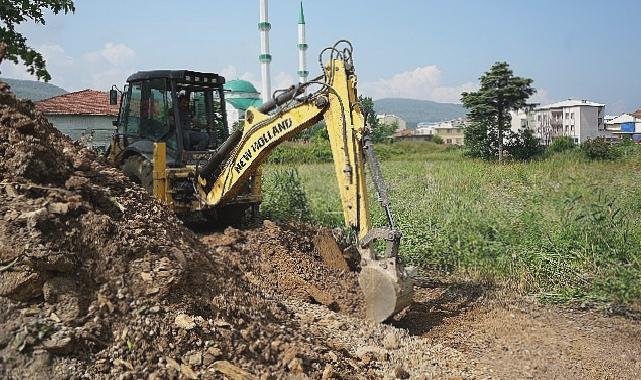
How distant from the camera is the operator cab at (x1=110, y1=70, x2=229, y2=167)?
26.8 ft

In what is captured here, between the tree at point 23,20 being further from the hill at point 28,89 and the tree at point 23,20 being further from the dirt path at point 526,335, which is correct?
the dirt path at point 526,335

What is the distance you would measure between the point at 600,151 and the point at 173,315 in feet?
86.6

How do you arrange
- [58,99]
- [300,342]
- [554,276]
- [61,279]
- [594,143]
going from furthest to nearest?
1. [58,99]
2. [594,143]
3. [554,276]
4. [300,342]
5. [61,279]

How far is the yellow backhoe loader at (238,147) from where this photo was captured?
5535 millimetres

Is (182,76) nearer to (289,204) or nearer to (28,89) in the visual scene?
(289,204)

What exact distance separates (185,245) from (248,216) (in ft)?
14.5

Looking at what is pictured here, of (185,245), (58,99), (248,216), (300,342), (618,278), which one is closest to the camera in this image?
(300,342)

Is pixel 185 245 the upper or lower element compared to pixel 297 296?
upper

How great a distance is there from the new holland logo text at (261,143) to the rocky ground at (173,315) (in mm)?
1507

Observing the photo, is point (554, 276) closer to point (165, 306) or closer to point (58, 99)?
point (165, 306)

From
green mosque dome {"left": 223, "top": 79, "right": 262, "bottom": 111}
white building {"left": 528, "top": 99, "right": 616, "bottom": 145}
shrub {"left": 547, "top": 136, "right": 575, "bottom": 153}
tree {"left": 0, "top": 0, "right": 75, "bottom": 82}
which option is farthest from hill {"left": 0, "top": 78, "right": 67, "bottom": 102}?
white building {"left": 528, "top": 99, "right": 616, "bottom": 145}

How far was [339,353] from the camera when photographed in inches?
180

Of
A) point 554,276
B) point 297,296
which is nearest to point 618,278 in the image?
point 554,276

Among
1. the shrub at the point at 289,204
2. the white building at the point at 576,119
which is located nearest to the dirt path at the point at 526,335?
the shrub at the point at 289,204
